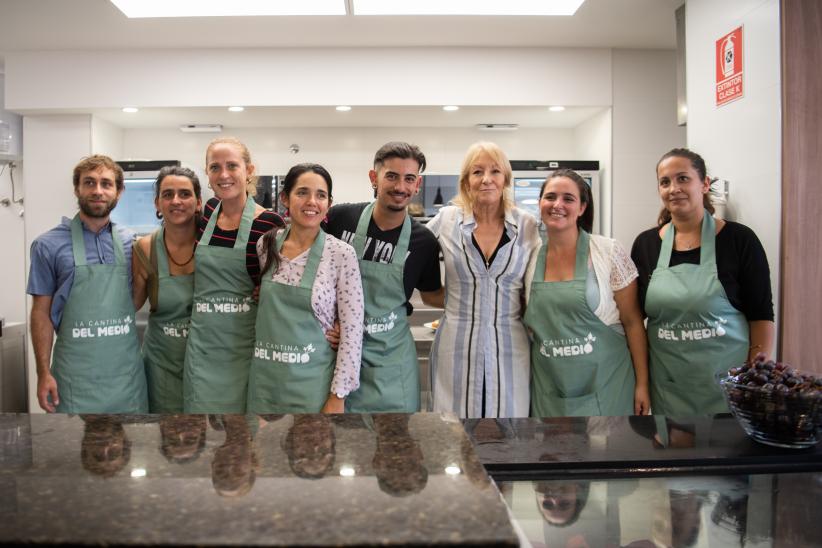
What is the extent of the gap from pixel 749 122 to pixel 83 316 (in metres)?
2.50

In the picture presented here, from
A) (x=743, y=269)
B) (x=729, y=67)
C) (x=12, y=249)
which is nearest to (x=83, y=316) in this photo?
(x=743, y=269)

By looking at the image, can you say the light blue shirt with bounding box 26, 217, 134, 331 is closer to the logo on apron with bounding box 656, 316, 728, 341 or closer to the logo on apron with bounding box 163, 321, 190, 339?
the logo on apron with bounding box 163, 321, 190, 339

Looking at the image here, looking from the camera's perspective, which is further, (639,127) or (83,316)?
(639,127)

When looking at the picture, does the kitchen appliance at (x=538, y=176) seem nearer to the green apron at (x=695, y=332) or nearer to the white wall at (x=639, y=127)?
the white wall at (x=639, y=127)

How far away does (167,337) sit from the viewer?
2.14m

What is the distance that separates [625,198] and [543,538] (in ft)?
10.7

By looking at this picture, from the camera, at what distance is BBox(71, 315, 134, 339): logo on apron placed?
2064 mm

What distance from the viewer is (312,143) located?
4598mm

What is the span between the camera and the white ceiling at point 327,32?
3262 millimetres

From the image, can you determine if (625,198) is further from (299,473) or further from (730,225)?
(299,473)

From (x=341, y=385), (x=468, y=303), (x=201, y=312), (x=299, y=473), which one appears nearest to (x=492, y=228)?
(x=468, y=303)

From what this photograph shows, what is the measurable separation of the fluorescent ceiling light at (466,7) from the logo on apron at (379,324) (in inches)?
72.5

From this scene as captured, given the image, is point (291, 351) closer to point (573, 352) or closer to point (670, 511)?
point (573, 352)

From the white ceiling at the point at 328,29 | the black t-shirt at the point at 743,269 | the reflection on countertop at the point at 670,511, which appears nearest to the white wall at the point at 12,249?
the white ceiling at the point at 328,29
